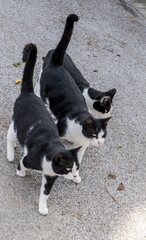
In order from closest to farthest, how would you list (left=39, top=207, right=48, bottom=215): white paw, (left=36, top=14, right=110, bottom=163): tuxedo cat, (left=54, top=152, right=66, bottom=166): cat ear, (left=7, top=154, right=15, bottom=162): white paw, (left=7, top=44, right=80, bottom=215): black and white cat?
(left=54, top=152, right=66, bottom=166): cat ear < (left=7, top=44, right=80, bottom=215): black and white cat < (left=39, top=207, right=48, bottom=215): white paw < (left=36, top=14, right=110, bottom=163): tuxedo cat < (left=7, top=154, right=15, bottom=162): white paw

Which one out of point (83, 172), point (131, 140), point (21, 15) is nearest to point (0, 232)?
point (83, 172)

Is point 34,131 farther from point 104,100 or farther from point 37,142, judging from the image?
point 104,100

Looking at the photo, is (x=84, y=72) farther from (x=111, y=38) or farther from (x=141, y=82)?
(x=111, y=38)

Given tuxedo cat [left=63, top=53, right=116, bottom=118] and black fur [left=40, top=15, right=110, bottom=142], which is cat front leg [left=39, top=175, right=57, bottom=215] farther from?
tuxedo cat [left=63, top=53, right=116, bottom=118]

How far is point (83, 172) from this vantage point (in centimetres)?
309

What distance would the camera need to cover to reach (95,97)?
10.7 feet

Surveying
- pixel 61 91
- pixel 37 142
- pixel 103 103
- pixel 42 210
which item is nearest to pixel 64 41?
pixel 61 91

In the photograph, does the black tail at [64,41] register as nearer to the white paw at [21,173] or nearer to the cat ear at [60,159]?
the white paw at [21,173]

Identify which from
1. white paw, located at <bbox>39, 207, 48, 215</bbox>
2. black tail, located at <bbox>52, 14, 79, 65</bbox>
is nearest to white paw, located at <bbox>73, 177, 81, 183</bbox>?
white paw, located at <bbox>39, 207, 48, 215</bbox>

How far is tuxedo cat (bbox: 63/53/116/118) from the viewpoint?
10.3ft

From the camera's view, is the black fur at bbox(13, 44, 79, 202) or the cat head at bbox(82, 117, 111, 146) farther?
the cat head at bbox(82, 117, 111, 146)

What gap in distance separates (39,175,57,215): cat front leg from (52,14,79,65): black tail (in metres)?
1.21

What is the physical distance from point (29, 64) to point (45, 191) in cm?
100

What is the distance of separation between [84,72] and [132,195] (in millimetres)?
1971
